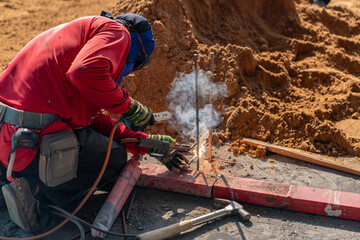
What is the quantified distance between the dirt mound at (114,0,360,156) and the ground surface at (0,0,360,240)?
0.01 metres

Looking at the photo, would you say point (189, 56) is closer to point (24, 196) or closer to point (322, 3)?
point (24, 196)

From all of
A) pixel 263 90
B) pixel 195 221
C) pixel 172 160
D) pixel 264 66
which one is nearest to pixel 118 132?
pixel 172 160

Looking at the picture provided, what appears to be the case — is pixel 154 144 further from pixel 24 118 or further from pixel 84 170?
pixel 24 118

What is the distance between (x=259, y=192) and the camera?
3.26m

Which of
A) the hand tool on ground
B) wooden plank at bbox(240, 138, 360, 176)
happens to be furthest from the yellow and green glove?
wooden plank at bbox(240, 138, 360, 176)

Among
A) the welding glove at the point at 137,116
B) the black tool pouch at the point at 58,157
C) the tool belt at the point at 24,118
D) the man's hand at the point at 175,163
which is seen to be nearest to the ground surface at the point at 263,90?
the man's hand at the point at 175,163

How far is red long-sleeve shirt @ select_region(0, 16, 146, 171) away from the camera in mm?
2631

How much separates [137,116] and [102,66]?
2.16ft

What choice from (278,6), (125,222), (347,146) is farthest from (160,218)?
(278,6)

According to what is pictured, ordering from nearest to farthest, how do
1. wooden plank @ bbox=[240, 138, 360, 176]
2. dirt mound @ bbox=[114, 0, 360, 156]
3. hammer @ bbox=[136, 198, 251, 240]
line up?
hammer @ bbox=[136, 198, 251, 240]
wooden plank @ bbox=[240, 138, 360, 176]
dirt mound @ bbox=[114, 0, 360, 156]

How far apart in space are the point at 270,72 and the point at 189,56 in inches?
44.5

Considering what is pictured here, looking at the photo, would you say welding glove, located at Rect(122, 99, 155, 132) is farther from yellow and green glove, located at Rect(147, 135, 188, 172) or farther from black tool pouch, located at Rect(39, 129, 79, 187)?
black tool pouch, located at Rect(39, 129, 79, 187)

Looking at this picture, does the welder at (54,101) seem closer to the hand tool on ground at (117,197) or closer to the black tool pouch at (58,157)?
the black tool pouch at (58,157)

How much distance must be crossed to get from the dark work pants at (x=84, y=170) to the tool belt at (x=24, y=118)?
37 cm
